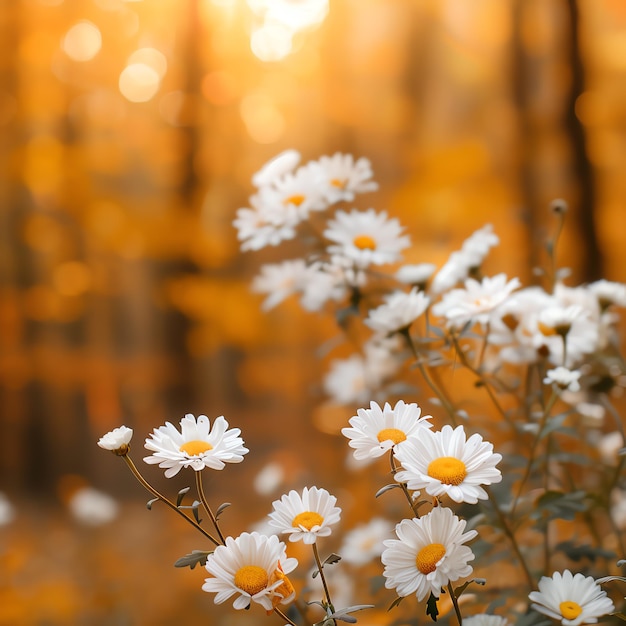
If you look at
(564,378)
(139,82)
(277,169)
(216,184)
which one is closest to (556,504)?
(564,378)

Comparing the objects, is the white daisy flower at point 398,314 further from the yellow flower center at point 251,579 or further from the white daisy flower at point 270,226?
the yellow flower center at point 251,579

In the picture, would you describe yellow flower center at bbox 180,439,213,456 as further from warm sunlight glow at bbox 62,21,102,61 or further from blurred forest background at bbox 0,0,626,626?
warm sunlight glow at bbox 62,21,102,61

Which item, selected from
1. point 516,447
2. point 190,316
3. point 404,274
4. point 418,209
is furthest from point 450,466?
point 190,316

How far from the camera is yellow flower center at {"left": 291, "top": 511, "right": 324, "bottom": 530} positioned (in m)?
0.32

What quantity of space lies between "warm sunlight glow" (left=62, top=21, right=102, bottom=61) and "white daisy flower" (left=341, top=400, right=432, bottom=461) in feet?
5.81

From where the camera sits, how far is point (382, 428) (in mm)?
326

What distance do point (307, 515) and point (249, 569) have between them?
36 millimetres

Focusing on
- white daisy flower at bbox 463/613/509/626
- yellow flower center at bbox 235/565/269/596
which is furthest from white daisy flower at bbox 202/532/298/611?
white daisy flower at bbox 463/613/509/626

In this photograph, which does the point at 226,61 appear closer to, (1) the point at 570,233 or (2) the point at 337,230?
(1) the point at 570,233

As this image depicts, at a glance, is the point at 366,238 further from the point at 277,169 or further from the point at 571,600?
the point at 571,600

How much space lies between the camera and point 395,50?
1716mm

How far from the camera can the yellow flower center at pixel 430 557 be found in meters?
0.30

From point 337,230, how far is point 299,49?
4.44 ft

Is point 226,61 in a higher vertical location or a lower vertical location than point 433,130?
higher
